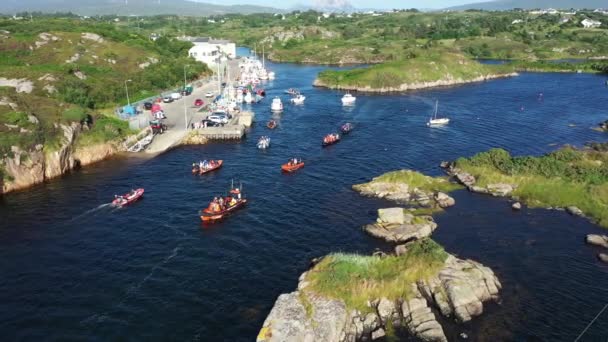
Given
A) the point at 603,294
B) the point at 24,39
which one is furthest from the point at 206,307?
the point at 24,39

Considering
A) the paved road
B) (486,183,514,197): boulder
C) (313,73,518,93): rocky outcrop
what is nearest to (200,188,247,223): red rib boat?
the paved road

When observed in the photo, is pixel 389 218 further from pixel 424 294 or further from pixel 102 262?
pixel 102 262

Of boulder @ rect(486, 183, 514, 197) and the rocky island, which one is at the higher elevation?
boulder @ rect(486, 183, 514, 197)

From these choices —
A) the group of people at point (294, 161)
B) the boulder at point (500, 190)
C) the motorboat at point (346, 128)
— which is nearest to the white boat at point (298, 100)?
the motorboat at point (346, 128)

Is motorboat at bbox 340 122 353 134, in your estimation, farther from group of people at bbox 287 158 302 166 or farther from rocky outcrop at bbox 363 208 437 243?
rocky outcrop at bbox 363 208 437 243

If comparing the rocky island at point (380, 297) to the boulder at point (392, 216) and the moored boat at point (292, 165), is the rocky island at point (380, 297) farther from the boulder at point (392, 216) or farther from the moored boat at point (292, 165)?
the moored boat at point (292, 165)

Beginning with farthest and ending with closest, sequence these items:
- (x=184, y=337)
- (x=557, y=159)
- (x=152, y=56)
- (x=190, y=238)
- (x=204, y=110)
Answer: (x=152, y=56) → (x=204, y=110) → (x=557, y=159) → (x=190, y=238) → (x=184, y=337)
